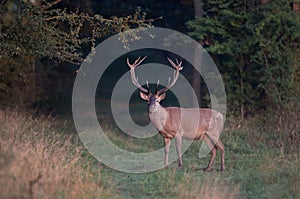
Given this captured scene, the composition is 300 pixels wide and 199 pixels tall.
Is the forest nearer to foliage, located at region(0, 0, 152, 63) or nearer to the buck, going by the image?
foliage, located at region(0, 0, 152, 63)

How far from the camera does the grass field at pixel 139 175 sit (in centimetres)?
848

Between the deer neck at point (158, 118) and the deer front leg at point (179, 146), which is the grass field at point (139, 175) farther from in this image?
the deer neck at point (158, 118)

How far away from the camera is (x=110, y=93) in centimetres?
2672

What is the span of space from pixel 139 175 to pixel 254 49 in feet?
26.1

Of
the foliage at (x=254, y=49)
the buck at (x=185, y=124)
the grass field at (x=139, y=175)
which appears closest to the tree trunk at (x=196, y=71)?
the foliage at (x=254, y=49)

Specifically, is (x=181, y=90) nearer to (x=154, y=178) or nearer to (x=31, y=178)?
(x=154, y=178)

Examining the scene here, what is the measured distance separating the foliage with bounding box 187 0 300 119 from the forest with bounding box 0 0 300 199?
32 millimetres

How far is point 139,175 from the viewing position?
11.8m

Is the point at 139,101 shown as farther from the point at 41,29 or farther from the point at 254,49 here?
the point at 41,29

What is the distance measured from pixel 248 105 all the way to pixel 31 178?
37.2 feet

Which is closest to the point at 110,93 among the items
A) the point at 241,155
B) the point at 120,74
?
the point at 120,74

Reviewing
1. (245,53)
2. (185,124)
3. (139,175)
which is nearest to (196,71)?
(245,53)

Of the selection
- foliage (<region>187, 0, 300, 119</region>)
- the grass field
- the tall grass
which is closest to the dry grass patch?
the grass field

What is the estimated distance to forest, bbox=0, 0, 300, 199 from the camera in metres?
9.89
